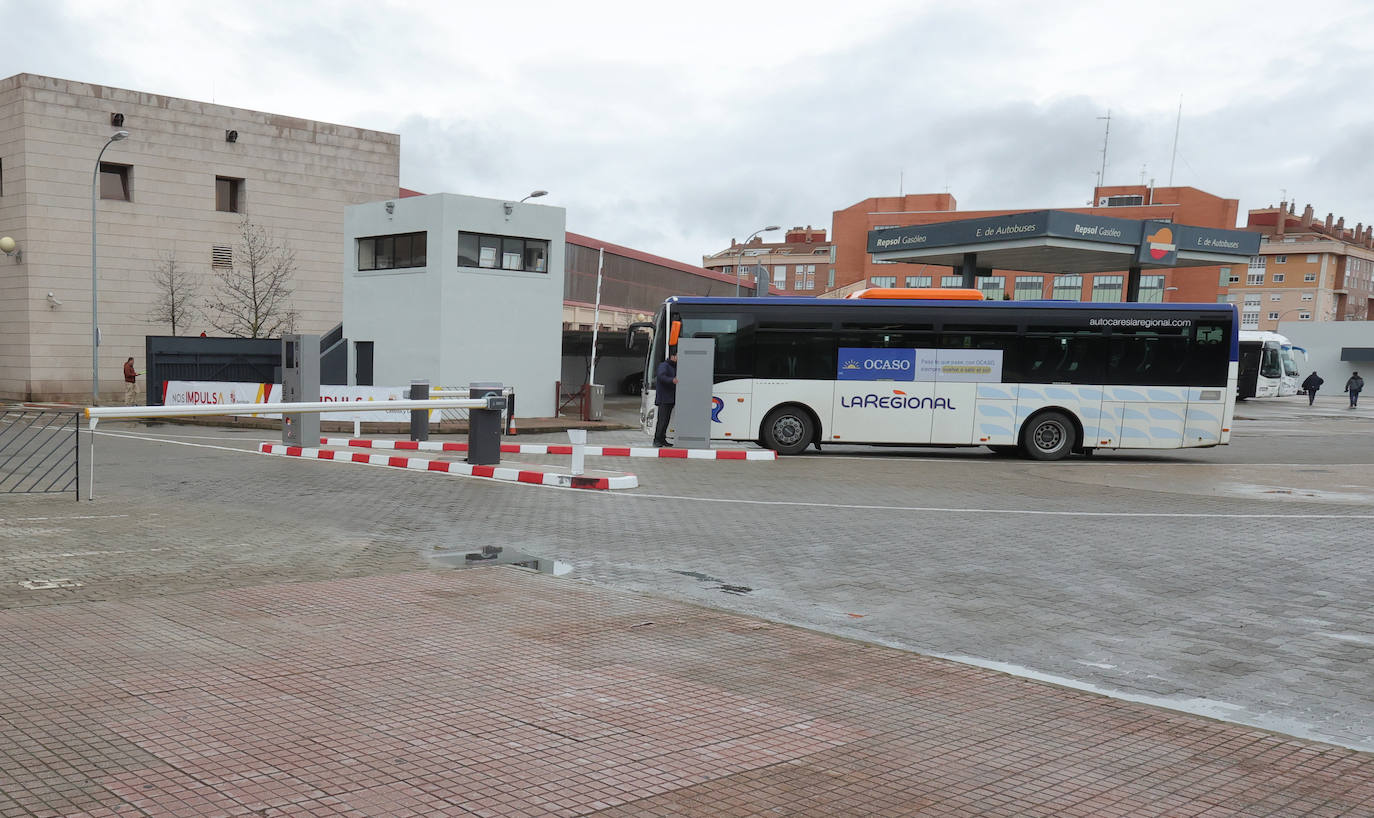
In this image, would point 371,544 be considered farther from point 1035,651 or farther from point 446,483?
point 1035,651

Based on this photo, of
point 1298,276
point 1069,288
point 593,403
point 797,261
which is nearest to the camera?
point 593,403

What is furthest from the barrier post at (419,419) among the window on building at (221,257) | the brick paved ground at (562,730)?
the window on building at (221,257)

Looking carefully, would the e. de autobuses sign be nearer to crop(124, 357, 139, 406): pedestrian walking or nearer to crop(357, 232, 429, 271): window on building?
crop(357, 232, 429, 271): window on building

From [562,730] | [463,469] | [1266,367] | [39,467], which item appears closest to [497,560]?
[562,730]

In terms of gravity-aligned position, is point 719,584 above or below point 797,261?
below

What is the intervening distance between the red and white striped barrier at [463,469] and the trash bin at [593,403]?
11714 mm

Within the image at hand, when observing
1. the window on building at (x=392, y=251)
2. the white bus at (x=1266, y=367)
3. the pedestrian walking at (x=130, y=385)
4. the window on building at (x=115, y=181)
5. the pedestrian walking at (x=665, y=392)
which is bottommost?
the pedestrian walking at (x=130, y=385)

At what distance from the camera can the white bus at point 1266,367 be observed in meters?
47.1

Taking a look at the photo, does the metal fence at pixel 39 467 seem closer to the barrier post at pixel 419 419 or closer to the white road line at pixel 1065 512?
the barrier post at pixel 419 419

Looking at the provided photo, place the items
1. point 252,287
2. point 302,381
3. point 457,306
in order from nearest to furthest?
1. point 302,381
2. point 457,306
3. point 252,287

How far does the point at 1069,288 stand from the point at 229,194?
60.0 meters

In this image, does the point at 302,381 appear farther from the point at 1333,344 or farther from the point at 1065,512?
the point at 1333,344

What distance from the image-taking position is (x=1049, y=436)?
1928 centimetres

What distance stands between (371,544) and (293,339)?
36.1ft
